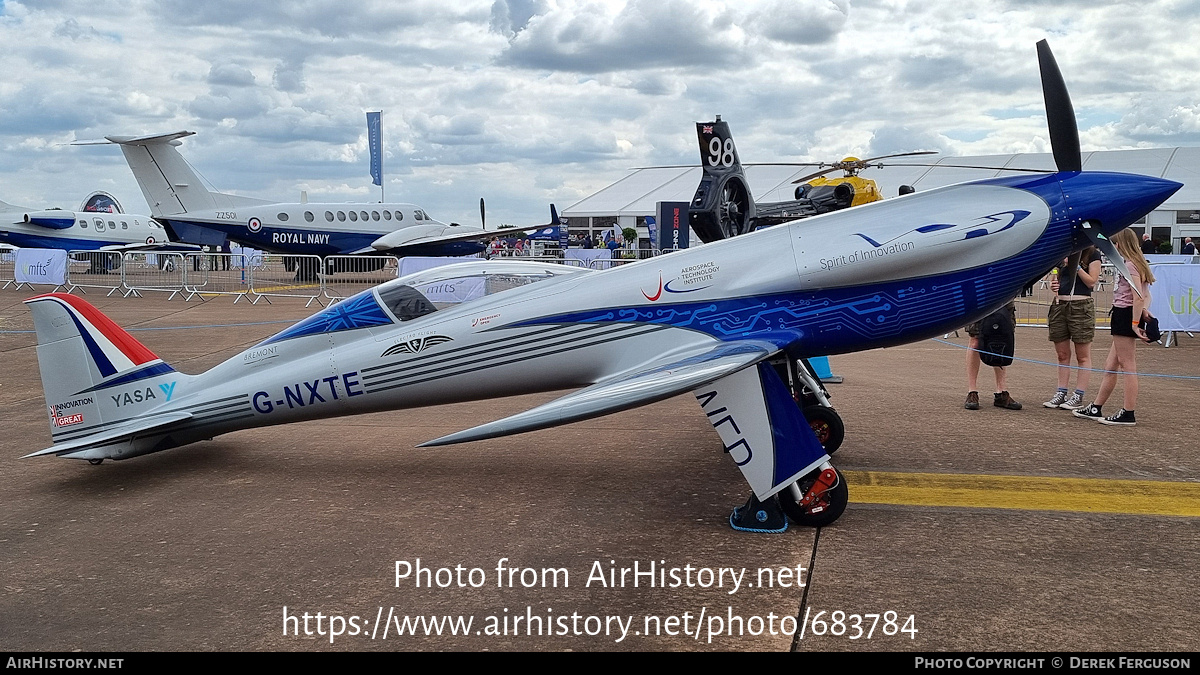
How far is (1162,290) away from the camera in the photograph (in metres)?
13.6

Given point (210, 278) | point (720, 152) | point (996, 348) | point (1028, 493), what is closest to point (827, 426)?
point (1028, 493)

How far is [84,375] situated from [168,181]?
2697 centimetres

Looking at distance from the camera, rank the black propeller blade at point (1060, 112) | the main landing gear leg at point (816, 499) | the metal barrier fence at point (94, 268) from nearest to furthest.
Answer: the main landing gear leg at point (816, 499)
the black propeller blade at point (1060, 112)
the metal barrier fence at point (94, 268)

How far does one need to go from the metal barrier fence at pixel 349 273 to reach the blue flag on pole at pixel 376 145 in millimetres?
15842

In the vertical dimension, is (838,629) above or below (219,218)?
below

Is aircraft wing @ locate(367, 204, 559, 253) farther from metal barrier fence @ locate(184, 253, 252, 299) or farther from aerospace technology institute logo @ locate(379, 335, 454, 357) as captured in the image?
aerospace technology institute logo @ locate(379, 335, 454, 357)

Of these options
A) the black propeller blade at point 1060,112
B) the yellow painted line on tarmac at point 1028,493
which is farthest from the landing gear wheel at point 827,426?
the black propeller blade at point 1060,112

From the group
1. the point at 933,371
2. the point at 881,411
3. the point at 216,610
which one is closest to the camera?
the point at 216,610

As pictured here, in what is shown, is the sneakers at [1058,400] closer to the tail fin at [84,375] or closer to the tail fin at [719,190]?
the tail fin at [719,190]

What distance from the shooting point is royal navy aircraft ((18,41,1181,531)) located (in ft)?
17.1

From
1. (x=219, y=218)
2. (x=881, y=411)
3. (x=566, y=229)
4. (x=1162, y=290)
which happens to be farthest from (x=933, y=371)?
(x=566, y=229)

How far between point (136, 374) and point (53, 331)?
0.68m

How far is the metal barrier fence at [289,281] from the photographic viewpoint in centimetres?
2322
